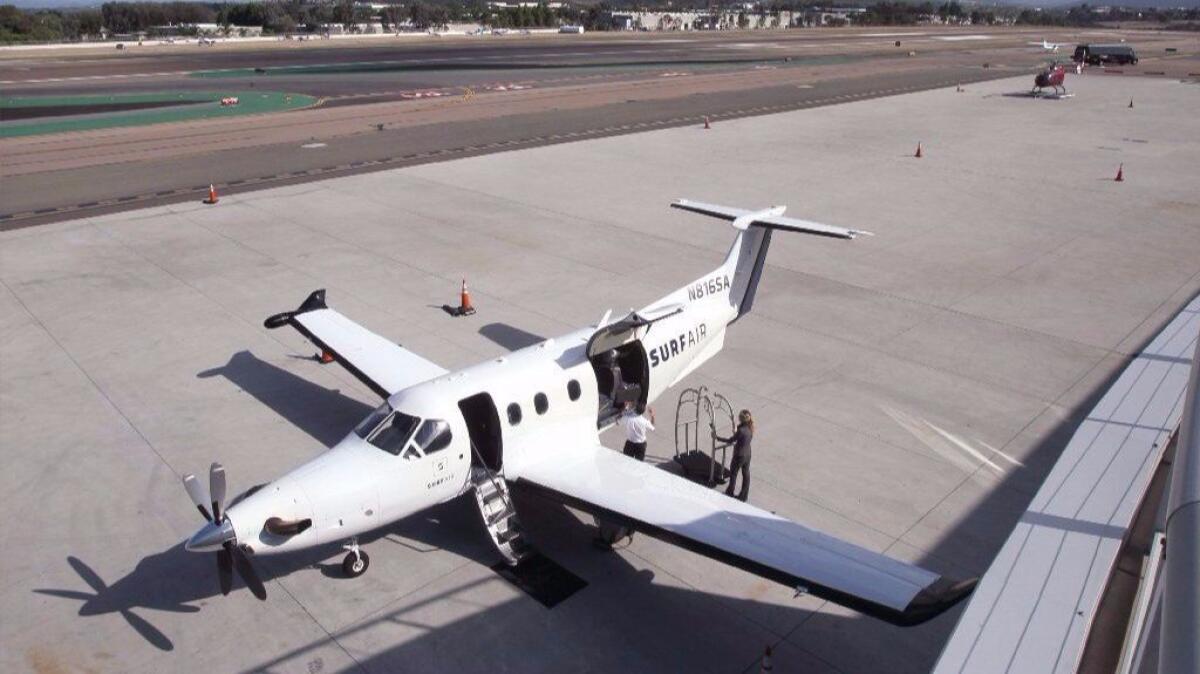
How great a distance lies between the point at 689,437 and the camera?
14.4 meters

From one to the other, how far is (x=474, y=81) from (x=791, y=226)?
56.2 metres

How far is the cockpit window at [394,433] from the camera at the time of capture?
1066cm

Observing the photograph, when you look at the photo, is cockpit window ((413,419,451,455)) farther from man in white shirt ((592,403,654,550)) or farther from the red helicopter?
the red helicopter

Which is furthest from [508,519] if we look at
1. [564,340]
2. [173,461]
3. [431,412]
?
[173,461]

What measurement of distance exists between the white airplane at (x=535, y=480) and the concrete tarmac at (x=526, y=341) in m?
1.08

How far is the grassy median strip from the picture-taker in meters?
46.4

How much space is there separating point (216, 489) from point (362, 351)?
5530 mm

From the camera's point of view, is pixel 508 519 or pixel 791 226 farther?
pixel 791 226

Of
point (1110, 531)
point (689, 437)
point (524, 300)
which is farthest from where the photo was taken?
point (524, 300)

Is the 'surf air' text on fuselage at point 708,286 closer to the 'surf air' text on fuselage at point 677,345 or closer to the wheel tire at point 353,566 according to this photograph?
the 'surf air' text on fuselage at point 677,345

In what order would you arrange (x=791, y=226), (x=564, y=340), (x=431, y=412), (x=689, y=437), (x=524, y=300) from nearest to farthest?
(x=431, y=412) → (x=564, y=340) → (x=689, y=437) → (x=791, y=226) → (x=524, y=300)

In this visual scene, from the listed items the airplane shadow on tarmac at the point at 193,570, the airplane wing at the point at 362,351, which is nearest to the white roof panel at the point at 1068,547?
the airplane shadow on tarmac at the point at 193,570

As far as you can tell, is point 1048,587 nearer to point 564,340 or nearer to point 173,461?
point 564,340

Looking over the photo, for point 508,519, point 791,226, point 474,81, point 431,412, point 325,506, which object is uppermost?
point 474,81
